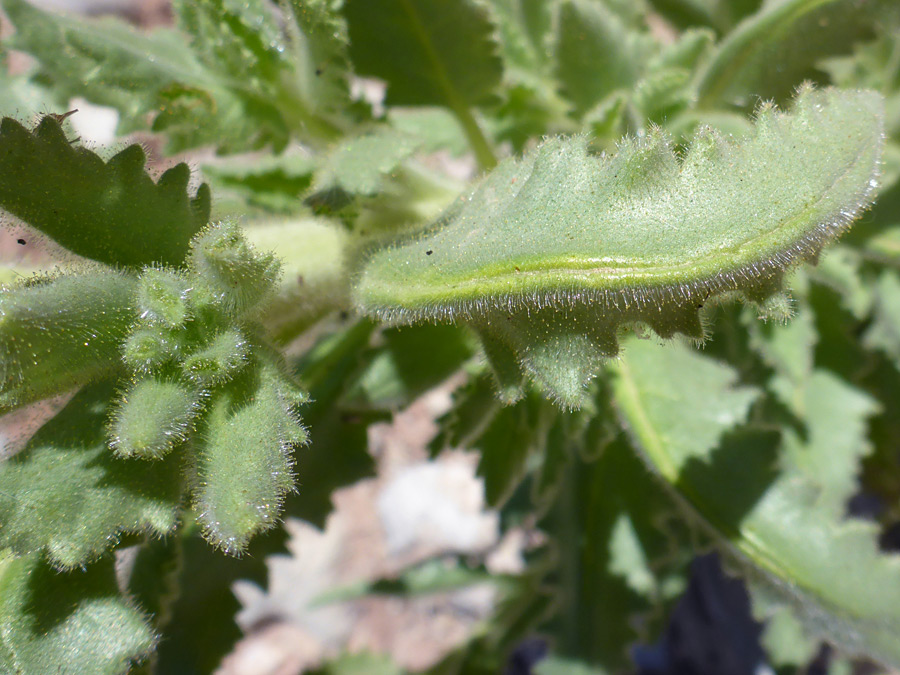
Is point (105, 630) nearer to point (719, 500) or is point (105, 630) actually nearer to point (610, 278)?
point (610, 278)

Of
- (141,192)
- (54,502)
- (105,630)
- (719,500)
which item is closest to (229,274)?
(141,192)

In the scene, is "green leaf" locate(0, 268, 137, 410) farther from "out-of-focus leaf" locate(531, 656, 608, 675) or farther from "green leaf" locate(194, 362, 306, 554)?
"out-of-focus leaf" locate(531, 656, 608, 675)

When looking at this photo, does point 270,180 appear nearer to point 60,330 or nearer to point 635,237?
point 60,330

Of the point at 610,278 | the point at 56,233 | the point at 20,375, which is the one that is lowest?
the point at 20,375

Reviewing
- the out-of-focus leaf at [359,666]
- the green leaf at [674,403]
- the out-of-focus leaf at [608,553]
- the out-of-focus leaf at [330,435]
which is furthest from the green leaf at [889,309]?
the out-of-focus leaf at [359,666]

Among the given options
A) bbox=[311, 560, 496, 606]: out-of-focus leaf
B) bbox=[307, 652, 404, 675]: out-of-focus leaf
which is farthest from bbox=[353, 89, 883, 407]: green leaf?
bbox=[307, 652, 404, 675]: out-of-focus leaf

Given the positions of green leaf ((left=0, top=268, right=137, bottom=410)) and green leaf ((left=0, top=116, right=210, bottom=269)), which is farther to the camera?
green leaf ((left=0, top=116, right=210, bottom=269))

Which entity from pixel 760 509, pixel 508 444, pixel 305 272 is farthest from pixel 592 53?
pixel 760 509
